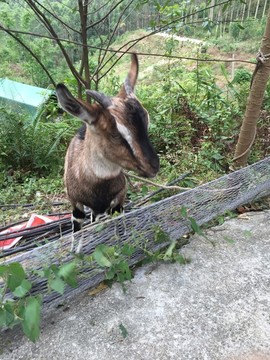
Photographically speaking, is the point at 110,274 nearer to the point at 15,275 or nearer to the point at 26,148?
the point at 15,275

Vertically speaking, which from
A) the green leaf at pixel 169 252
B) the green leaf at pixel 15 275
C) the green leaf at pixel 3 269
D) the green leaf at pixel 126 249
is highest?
the green leaf at pixel 3 269

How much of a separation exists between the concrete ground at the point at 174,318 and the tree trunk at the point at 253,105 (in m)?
0.97

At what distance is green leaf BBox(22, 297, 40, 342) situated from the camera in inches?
61.1

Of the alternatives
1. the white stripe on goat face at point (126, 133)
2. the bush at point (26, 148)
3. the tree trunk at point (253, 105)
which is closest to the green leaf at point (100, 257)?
the white stripe on goat face at point (126, 133)

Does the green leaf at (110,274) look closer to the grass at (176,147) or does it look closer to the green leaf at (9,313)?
the green leaf at (9,313)

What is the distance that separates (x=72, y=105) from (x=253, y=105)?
5.77ft

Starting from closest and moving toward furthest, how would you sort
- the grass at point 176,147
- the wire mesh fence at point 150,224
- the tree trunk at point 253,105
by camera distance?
the wire mesh fence at point 150,224 < the tree trunk at point 253,105 < the grass at point 176,147

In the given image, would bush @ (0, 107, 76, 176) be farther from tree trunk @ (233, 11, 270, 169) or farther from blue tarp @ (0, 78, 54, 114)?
tree trunk @ (233, 11, 270, 169)

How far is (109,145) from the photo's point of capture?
2.19m

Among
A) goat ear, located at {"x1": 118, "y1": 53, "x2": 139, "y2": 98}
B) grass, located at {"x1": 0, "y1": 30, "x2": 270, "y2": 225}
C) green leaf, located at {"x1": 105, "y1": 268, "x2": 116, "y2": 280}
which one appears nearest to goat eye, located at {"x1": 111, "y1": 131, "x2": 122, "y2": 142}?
goat ear, located at {"x1": 118, "y1": 53, "x2": 139, "y2": 98}

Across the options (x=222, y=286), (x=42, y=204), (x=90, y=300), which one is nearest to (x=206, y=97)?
(x=42, y=204)

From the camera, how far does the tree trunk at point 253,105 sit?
287cm

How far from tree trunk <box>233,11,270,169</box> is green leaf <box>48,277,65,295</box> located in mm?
2175

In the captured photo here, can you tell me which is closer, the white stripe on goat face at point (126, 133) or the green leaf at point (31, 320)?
the green leaf at point (31, 320)
